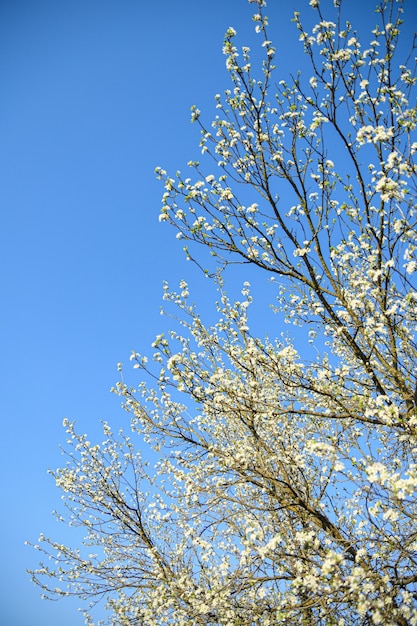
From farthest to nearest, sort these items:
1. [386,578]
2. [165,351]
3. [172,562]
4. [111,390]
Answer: [172,562]
[111,390]
[165,351]
[386,578]

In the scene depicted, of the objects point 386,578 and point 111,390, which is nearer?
point 386,578

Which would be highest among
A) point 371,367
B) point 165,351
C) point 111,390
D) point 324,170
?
point 324,170

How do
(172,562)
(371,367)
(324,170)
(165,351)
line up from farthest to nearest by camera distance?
(172,562) → (165,351) → (324,170) → (371,367)

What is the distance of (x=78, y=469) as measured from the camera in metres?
10.7

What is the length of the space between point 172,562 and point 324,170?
9.07 meters

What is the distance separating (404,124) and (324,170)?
124 centimetres

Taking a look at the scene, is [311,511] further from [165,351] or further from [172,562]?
[172,562]

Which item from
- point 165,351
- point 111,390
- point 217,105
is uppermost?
point 217,105

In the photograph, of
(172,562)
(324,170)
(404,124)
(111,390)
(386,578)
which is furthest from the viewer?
(172,562)

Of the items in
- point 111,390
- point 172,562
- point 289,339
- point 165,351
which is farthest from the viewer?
point 289,339

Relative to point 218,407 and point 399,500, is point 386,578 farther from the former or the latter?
point 218,407

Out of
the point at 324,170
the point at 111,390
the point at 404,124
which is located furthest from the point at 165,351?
the point at 404,124

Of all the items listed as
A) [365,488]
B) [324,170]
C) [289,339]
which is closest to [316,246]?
[324,170]

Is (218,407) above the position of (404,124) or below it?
below
